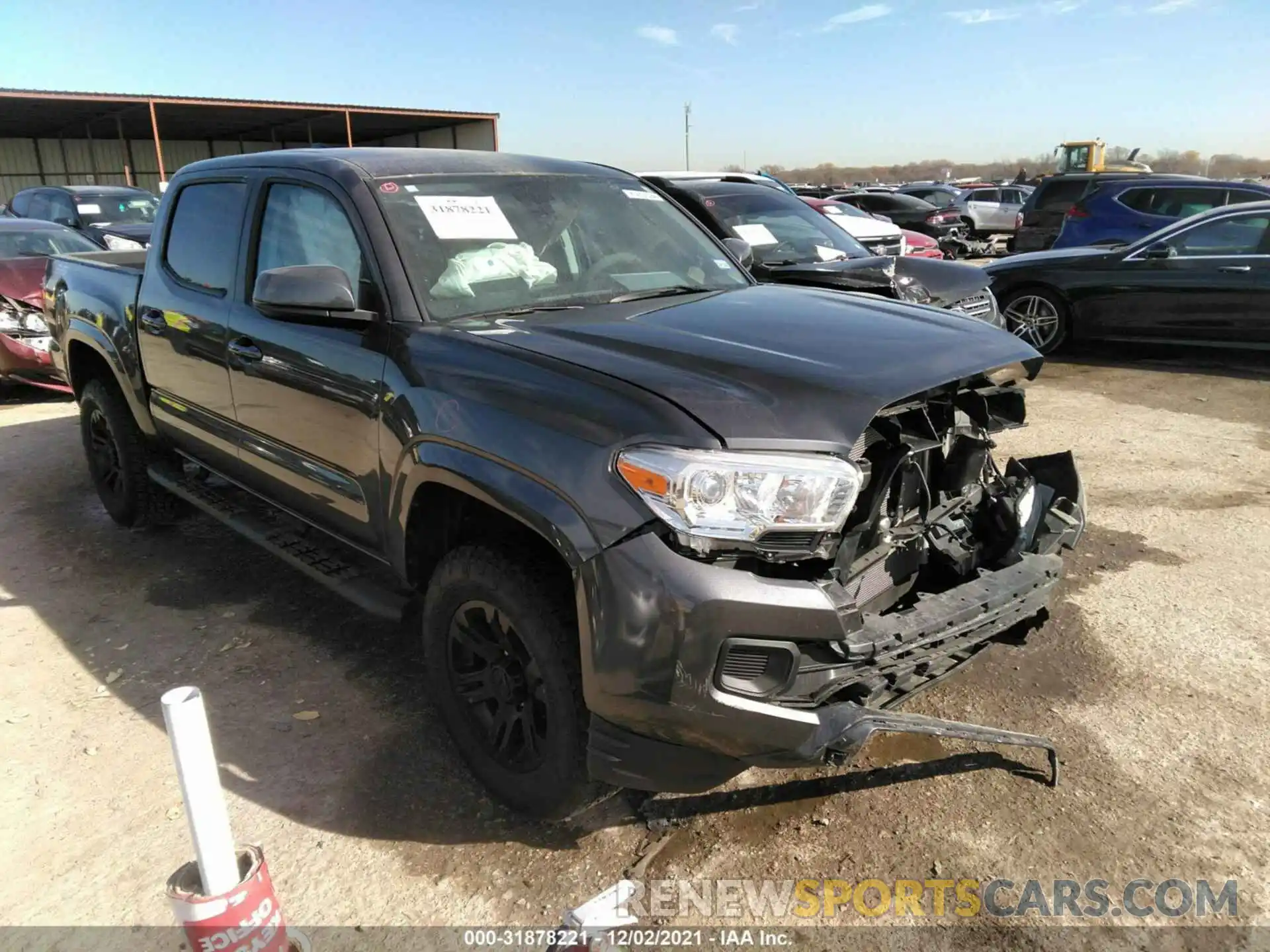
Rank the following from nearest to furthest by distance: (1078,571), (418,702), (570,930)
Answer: (570,930), (418,702), (1078,571)

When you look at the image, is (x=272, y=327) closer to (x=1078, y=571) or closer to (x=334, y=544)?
(x=334, y=544)

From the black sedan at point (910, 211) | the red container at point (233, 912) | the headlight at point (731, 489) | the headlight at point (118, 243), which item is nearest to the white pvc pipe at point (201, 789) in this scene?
the red container at point (233, 912)

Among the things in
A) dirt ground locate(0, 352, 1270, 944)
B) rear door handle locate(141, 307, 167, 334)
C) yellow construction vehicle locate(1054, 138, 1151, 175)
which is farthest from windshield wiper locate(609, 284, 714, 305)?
yellow construction vehicle locate(1054, 138, 1151, 175)

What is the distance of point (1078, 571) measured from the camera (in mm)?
4133

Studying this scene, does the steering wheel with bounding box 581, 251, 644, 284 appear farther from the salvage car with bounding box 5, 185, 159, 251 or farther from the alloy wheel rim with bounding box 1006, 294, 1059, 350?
the salvage car with bounding box 5, 185, 159, 251

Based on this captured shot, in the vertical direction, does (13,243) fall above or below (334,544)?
above

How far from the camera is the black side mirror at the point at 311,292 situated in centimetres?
265

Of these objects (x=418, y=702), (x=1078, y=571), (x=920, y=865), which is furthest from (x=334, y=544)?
(x=1078, y=571)

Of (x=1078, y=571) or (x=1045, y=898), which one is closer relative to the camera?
(x=1045, y=898)

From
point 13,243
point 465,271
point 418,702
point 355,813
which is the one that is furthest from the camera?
point 13,243

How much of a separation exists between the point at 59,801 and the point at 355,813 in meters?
0.96

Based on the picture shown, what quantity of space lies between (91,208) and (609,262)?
46.5 ft

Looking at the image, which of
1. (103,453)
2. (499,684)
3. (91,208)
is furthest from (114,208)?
(499,684)

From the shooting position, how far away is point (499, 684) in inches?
98.7
